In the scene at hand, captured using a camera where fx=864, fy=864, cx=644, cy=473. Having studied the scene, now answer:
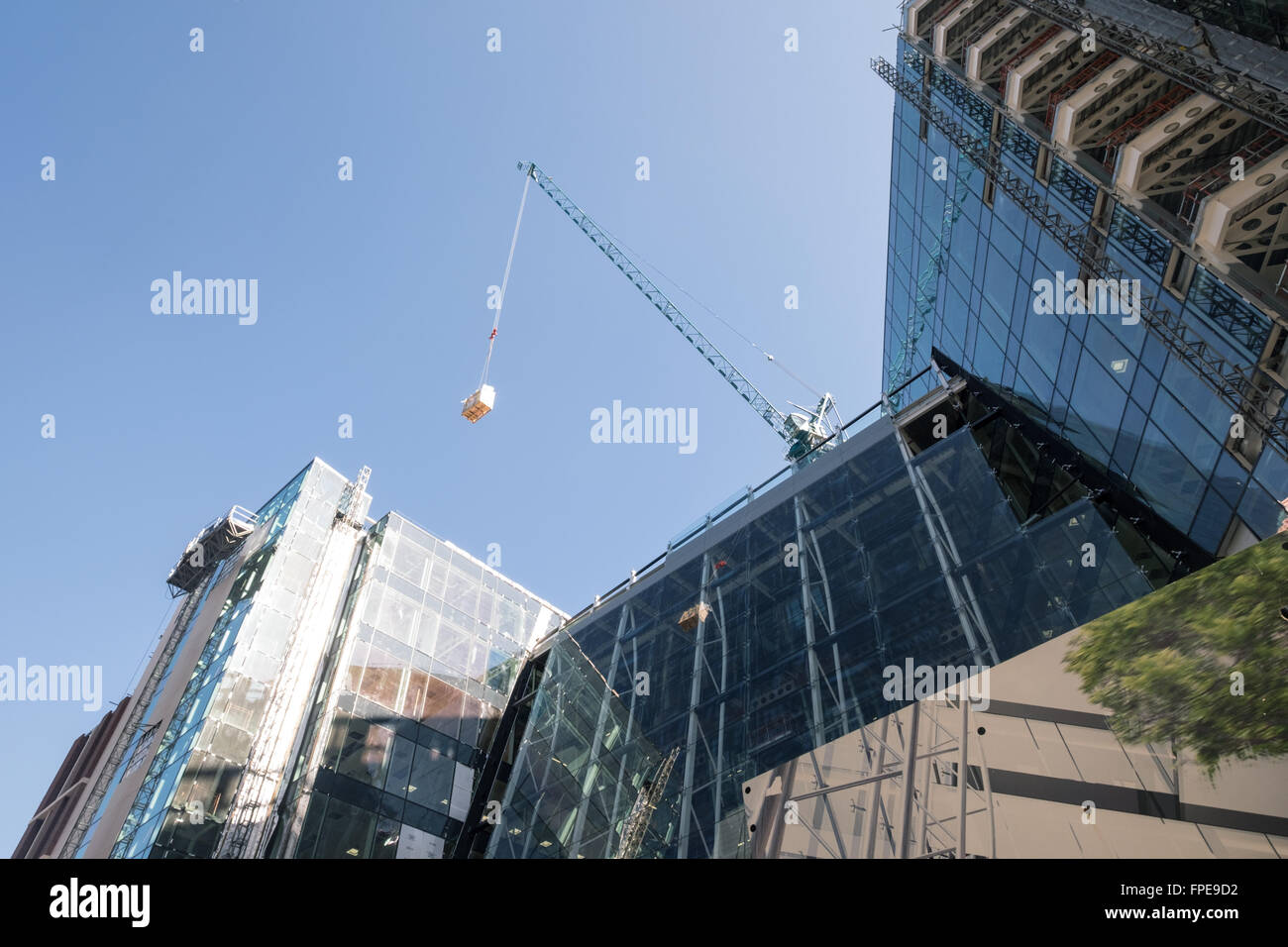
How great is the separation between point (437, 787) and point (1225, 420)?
82.1 feet

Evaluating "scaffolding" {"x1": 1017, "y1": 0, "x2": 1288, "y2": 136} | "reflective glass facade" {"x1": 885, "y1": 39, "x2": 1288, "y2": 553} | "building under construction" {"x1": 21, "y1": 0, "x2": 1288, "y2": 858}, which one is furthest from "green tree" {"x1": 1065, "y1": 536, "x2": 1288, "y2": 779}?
"scaffolding" {"x1": 1017, "y1": 0, "x2": 1288, "y2": 136}

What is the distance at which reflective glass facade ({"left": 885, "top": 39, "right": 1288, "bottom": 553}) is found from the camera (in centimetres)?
1628

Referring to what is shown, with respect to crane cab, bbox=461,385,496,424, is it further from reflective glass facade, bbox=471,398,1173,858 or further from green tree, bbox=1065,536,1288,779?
green tree, bbox=1065,536,1288,779

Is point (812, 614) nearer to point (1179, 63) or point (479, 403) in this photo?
point (1179, 63)

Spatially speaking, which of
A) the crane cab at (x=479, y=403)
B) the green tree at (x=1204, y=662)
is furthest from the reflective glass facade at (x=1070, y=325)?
the crane cab at (x=479, y=403)

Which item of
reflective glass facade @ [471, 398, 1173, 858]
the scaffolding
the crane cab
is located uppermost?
the crane cab

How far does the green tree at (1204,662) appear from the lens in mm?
7223

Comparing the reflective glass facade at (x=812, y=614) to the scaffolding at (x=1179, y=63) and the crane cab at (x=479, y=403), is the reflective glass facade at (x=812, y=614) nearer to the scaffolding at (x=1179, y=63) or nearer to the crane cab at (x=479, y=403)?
the scaffolding at (x=1179, y=63)

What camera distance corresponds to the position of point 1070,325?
68.8 ft

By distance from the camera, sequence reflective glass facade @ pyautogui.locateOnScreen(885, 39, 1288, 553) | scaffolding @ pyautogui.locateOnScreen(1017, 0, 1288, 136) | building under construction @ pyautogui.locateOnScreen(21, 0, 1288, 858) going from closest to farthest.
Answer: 1. building under construction @ pyautogui.locateOnScreen(21, 0, 1288, 858)
2. scaffolding @ pyautogui.locateOnScreen(1017, 0, 1288, 136)
3. reflective glass facade @ pyautogui.locateOnScreen(885, 39, 1288, 553)

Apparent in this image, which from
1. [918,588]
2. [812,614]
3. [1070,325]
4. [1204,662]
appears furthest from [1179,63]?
[1204,662]

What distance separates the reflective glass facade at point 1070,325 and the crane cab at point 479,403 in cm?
2108

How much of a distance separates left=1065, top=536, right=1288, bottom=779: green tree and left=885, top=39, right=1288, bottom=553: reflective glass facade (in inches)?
326
